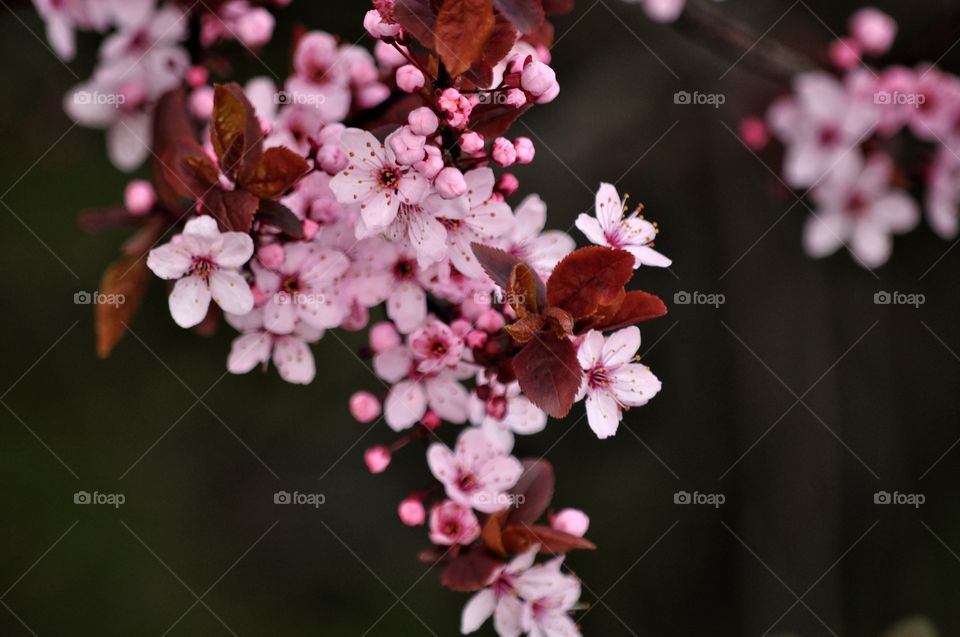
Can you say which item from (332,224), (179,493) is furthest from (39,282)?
(332,224)

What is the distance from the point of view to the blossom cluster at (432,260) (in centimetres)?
120

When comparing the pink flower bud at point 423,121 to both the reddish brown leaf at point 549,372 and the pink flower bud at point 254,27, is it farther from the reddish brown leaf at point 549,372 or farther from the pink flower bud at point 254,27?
the pink flower bud at point 254,27

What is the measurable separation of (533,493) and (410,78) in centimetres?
68

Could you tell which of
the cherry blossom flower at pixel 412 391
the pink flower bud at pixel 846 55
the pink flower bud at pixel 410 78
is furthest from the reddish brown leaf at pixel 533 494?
the pink flower bud at pixel 846 55

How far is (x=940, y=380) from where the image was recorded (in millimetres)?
3326

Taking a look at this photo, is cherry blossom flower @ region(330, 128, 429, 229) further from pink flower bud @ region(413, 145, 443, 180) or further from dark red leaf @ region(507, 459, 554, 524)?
dark red leaf @ region(507, 459, 554, 524)

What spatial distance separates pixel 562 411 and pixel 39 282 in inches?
101

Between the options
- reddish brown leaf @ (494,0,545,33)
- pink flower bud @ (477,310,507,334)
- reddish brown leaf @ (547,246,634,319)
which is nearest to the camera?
reddish brown leaf @ (494,0,545,33)

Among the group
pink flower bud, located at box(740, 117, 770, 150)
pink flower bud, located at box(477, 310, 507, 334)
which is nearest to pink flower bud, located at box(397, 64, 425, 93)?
pink flower bud, located at box(477, 310, 507, 334)

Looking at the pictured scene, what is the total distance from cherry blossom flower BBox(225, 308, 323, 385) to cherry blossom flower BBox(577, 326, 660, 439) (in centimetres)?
45

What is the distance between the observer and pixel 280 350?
145cm

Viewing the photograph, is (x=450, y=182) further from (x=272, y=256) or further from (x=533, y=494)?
(x=533, y=494)

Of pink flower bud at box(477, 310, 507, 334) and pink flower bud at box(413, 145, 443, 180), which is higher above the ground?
pink flower bud at box(413, 145, 443, 180)

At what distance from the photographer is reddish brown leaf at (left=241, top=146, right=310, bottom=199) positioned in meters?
1.24
